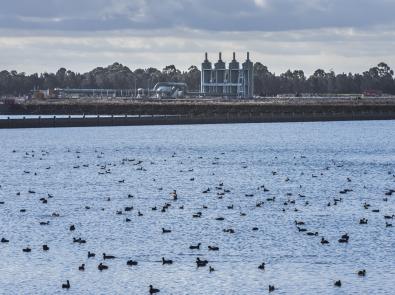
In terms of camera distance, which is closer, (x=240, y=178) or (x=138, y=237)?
(x=138, y=237)

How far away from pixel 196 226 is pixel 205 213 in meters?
6.41

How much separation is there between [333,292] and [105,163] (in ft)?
262

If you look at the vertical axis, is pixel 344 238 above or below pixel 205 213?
above

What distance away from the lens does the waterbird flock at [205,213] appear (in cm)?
5631

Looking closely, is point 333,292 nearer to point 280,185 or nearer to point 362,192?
point 362,192

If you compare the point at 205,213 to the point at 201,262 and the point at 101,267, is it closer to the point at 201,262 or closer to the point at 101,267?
the point at 201,262

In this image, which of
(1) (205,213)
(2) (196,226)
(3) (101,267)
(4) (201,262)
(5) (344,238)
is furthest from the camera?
(1) (205,213)

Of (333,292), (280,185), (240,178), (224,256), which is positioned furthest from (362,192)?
(333,292)

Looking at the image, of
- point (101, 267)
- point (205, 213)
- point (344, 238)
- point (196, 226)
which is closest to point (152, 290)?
point (101, 267)

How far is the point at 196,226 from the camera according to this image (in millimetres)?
67312

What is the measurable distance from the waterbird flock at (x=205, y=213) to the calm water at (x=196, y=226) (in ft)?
0.37

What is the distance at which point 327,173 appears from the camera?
365 ft

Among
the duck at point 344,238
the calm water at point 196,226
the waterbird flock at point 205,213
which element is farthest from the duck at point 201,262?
the duck at point 344,238

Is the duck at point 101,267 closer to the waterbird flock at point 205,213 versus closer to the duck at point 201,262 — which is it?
the waterbird flock at point 205,213
